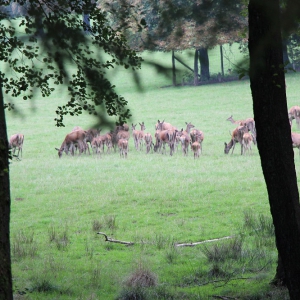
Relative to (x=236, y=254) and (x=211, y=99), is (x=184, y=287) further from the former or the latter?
(x=211, y=99)

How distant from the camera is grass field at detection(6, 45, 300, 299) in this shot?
7.96 meters

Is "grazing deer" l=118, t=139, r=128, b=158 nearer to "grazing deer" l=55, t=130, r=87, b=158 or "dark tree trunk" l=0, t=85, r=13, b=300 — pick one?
"grazing deer" l=55, t=130, r=87, b=158

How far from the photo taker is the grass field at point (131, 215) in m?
7.96

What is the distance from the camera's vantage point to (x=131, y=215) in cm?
1388

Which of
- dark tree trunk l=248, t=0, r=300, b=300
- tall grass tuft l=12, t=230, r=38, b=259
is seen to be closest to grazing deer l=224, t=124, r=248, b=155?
tall grass tuft l=12, t=230, r=38, b=259

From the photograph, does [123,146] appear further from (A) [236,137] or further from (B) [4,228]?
(B) [4,228]

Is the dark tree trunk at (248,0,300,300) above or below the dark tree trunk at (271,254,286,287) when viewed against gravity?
above

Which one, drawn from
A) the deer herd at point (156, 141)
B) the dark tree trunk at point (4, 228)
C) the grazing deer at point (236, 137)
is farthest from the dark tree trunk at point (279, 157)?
the grazing deer at point (236, 137)

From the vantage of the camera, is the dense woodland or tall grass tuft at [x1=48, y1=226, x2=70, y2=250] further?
tall grass tuft at [x1=48, y1=226, x2=70, y2=250]

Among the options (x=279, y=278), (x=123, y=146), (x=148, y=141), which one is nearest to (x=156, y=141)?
(x=148, y=141)

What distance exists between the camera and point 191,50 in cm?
351

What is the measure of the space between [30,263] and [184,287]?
277cm

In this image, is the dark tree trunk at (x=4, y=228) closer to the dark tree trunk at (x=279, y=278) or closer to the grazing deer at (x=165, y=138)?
the dark tree trunk at (x=279, y=278)

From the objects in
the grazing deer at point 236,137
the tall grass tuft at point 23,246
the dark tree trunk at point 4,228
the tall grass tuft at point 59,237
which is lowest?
the tall grass tuft at point 59,237
